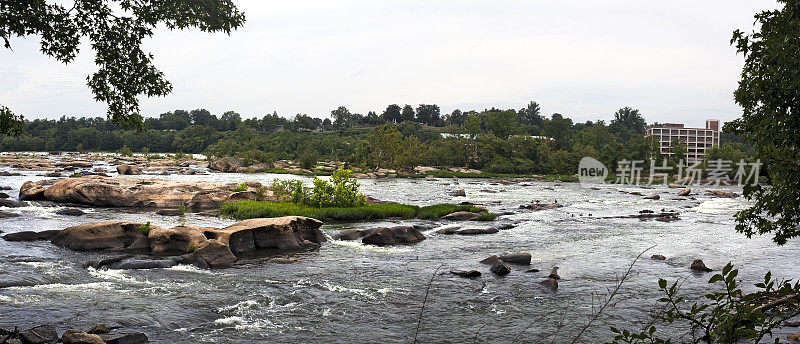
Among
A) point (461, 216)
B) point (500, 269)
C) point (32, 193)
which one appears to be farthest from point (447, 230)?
point (32, 193)

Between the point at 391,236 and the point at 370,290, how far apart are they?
29.5ft

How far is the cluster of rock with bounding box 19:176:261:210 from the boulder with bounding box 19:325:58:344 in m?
26.9

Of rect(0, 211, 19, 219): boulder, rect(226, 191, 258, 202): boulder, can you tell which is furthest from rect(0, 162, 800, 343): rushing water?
rect(226, 191, 258, 202): boulder

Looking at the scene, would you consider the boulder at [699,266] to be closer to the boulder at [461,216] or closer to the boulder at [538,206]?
the boulder at [461,216]

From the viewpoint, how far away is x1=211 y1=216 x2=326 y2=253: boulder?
23.0m

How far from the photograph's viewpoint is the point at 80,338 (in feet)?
37.9

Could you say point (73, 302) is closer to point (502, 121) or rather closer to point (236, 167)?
point (236, 167)

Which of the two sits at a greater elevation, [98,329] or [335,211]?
[335,211]

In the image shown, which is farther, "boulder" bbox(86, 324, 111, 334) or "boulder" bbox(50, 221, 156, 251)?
"boulder" bbox(50, 221, 156, 251)

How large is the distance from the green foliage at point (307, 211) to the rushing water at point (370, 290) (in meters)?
8.35

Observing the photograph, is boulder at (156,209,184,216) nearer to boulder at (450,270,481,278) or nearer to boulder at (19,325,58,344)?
boulder at (450,270,481,278)

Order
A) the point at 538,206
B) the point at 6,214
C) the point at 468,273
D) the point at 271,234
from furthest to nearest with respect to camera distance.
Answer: the point at 538,206, the point at 6,214, the point at 271,234, the point at 468,273

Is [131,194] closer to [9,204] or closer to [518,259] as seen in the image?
[9,204]

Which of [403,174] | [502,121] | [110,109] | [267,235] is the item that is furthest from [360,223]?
[502,121]
